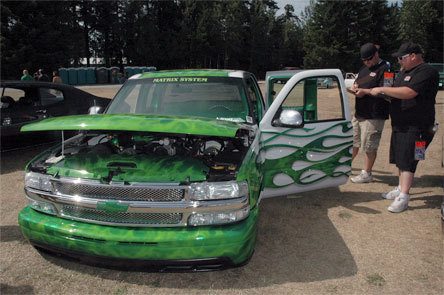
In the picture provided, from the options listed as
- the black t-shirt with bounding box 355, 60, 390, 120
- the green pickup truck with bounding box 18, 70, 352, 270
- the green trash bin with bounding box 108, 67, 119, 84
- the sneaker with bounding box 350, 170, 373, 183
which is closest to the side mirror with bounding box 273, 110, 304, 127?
the green pickup truck with bounding box 18, 70, 352, 270

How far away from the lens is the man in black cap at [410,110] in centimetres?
442

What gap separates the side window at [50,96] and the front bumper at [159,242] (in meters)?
5.42

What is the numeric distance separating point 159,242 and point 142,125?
86 centimetres

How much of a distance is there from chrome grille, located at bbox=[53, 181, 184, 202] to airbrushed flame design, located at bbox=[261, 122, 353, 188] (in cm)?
162

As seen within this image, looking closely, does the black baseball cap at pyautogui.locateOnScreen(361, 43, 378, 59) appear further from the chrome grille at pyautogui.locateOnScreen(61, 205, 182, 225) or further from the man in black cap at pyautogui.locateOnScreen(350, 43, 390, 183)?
the chrome grille at pyautogui.locateOnScreen(61, 205, 182, 225)

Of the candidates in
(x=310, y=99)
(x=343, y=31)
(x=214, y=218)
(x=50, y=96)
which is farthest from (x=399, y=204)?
(x=343, y=31)

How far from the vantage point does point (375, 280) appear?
318 cm

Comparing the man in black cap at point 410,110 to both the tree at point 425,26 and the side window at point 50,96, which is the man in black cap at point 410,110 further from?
the tree at point 425,26

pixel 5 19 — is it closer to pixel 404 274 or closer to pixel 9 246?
pixel 9 246

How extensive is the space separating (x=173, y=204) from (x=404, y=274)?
207cm

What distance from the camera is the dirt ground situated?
121 inches

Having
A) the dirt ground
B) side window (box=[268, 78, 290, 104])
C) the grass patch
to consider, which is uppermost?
side window (box=[268, 78, 290, 104])

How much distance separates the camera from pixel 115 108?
440 cm

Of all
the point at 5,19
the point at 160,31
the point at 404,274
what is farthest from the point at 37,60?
the point at 404,274
